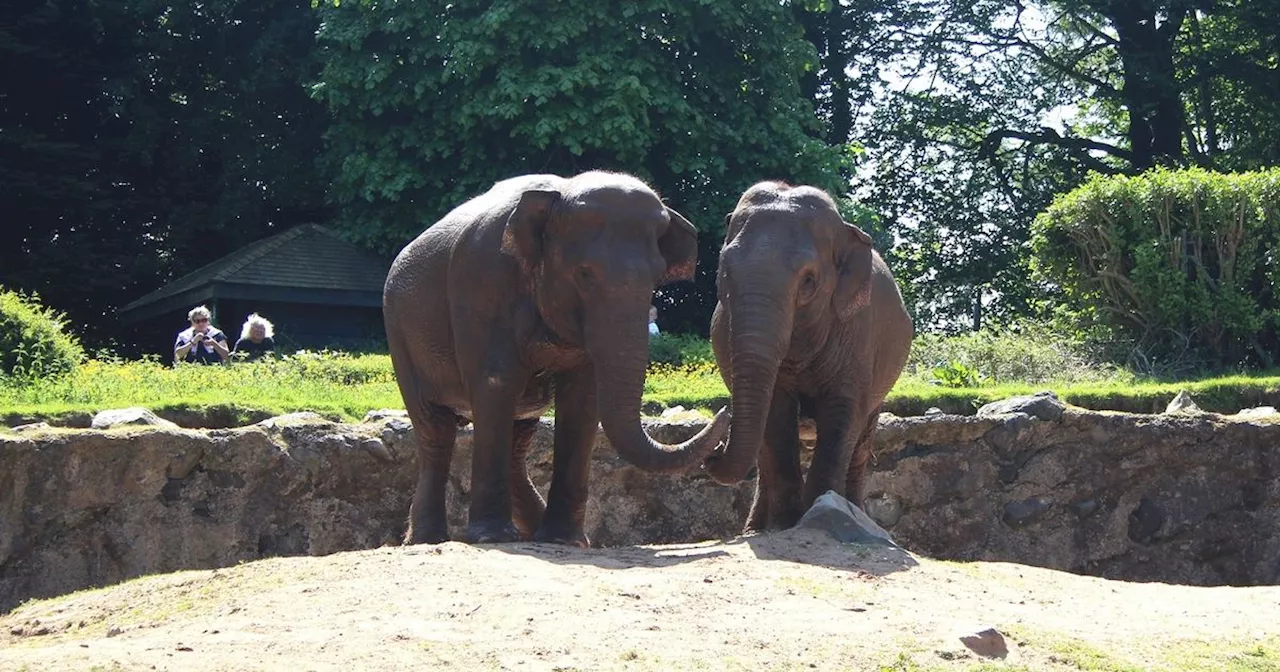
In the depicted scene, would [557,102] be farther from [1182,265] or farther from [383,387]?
[1182,265]

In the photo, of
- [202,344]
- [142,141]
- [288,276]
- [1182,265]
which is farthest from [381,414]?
[142,141]

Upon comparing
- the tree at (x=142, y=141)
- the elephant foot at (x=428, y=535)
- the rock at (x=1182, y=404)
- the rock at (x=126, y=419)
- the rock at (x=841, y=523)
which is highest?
the tree at (x=142, y=141)

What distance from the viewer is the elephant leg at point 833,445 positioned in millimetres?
10812

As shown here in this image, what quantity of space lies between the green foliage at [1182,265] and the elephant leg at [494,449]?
40.3ft

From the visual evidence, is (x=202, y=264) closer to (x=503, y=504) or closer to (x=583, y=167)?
(x=583, y=167)

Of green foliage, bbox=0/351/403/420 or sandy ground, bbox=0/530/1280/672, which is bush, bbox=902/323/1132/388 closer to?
green foliage, bbox=0/351/403/420

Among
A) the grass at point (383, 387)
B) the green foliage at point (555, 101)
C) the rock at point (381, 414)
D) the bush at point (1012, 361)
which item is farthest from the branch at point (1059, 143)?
the rock at point (381, 414)

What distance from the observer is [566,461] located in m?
10.7

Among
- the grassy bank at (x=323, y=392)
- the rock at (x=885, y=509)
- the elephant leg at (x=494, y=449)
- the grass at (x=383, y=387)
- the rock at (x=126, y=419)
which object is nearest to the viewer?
the elephant leg at (x=494, y=449)

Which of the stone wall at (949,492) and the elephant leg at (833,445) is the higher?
the elephant leg at (833,445)

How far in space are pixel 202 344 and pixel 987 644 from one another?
47.7ft

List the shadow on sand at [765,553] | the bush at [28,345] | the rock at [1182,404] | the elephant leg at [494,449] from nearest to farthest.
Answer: the shadow on sand at [765,553] → the elephant leg at [494,449] → the rock at [1182,404] → the bush at [28,345]

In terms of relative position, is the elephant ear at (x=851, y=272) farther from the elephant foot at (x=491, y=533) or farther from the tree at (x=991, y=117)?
the tree at (x=991, y=117)

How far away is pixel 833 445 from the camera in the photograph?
36.0 ft
